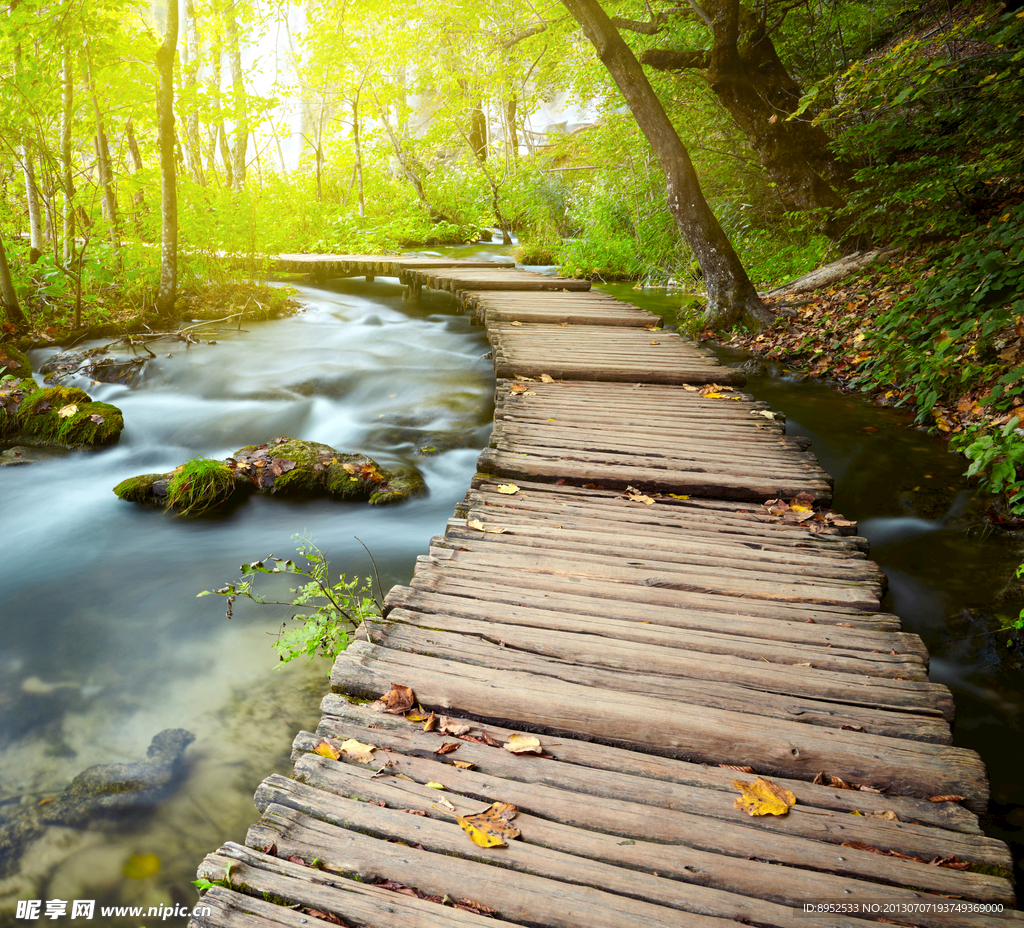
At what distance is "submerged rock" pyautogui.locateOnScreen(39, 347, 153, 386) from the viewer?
22.7ft

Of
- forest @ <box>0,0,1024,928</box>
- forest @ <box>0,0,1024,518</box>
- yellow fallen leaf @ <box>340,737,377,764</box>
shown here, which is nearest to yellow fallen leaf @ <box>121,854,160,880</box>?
forest @ <box>0,0,1024,928</box>

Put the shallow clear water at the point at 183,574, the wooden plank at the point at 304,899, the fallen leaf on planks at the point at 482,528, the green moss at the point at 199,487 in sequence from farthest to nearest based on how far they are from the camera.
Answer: the green moss at the point at 199,487 → the fallen leaf on planks at the point at 482,528 → the shallow clear water at the point at 183,574 → the wooden plank at the point at 304,899

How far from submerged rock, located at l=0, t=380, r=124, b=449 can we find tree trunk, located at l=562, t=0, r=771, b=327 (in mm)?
6349

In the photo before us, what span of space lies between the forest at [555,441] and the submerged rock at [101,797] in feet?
0.06

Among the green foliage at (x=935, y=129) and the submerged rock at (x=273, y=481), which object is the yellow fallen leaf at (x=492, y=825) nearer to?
the submerged rock at (x=273, y=481)

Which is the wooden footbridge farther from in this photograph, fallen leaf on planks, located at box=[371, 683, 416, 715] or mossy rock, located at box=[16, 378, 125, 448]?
mossy rock, located at box=[16, 378, 125, 448]

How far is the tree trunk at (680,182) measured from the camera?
6711mm

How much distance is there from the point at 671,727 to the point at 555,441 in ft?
7.68

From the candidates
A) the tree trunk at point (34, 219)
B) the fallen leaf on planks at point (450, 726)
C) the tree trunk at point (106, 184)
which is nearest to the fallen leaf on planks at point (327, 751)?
the fallen leaf on planks at point (450, 726)

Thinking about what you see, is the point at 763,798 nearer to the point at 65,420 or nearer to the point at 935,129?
the point at 65,420

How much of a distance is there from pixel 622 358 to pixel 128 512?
14.2ft

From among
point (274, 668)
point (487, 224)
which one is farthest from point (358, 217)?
point (274, 668)

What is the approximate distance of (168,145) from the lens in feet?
25.3

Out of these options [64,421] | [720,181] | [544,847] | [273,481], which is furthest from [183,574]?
[720,181]
